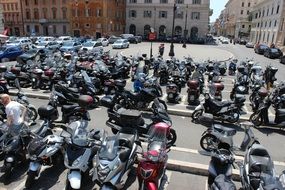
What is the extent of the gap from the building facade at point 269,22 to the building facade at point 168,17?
38.6 feet

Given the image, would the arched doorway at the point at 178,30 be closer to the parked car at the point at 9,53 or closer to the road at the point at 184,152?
the parked car at the point at 9,53

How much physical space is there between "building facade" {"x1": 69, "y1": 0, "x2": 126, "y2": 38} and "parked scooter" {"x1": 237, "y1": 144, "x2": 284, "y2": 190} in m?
53.9

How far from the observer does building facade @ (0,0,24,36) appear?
6307cm

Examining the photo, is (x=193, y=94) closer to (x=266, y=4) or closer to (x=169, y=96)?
(x=169, y=96)

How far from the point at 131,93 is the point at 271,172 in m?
6.04

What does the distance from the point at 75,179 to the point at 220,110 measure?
18.8 feet

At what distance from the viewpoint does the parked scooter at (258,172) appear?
14.7 feet

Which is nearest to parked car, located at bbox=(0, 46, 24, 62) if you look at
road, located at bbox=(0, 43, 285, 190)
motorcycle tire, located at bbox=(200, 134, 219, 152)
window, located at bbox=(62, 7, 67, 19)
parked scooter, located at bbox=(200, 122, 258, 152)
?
road, located at bbox=(0, 43, 285, 190)

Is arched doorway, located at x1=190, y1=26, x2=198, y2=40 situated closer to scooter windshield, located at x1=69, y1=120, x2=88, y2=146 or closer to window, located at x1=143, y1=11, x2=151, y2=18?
window, located at x1=143, y1=11, x2=151, y2=18

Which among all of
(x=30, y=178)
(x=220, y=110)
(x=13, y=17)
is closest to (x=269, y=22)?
(x=220, y=110)

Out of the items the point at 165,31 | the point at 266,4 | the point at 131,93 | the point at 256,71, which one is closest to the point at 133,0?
the point at 165,31

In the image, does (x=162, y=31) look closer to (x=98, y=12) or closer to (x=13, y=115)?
(x=98, y=12)

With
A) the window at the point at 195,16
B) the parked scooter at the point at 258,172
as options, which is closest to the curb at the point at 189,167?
the parked scooter at the point at 258,172

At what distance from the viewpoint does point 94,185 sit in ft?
18.5
